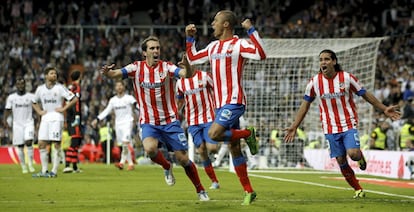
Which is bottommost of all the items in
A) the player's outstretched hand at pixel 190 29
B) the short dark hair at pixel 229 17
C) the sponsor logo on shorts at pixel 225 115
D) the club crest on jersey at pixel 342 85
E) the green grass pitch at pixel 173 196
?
the green grass pitch at pixel 173 196

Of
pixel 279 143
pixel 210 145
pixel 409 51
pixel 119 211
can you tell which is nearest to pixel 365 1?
pixel 409 51

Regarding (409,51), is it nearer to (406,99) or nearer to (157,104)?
(406,99)

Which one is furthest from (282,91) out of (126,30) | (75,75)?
(126,30)

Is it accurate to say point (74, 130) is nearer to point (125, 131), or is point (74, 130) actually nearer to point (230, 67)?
point (125, 131)

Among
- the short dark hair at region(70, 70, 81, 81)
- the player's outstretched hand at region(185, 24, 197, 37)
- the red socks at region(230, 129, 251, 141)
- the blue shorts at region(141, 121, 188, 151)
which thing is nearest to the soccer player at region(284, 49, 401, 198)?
the blue shorts at region(141, 121, 188, 151)

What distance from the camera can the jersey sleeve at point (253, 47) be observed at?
35.1 ft

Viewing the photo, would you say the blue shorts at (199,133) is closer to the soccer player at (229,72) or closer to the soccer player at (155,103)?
the soccer player at (155,103)

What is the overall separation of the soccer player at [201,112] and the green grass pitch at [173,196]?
2.33 ft

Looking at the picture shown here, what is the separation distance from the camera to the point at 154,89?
11938mm

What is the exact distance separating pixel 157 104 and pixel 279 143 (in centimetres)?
1473

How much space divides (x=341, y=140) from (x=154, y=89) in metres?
3.18

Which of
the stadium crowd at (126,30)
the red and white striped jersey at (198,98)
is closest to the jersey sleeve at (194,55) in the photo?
the red and white striped jersey at (198,98)

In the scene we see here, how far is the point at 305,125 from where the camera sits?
27250mm

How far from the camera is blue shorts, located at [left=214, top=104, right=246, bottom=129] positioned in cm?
1084
